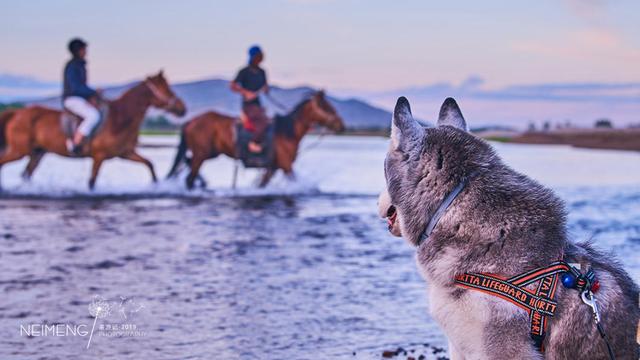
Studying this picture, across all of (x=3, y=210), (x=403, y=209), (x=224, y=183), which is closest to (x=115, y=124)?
(x=3, y=210)

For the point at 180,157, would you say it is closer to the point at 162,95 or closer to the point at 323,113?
the point at 162,95

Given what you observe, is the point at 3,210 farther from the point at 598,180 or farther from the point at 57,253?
the point at 598,180

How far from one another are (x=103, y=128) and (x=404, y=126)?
720 inches

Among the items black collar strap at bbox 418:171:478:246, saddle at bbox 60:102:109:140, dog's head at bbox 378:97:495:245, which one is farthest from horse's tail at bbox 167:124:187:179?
black collar strap at bbox 418:171:478:246

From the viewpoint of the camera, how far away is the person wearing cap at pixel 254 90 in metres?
20.9

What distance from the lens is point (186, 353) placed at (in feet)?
22.0

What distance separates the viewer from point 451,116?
3.98m

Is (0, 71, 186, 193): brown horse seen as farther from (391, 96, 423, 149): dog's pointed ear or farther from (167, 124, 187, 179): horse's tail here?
(391, 96, 423, 149): dog's pointed ear

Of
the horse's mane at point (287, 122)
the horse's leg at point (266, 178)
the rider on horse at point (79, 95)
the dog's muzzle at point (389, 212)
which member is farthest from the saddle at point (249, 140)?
the dog's muzzle at point (389, 212)

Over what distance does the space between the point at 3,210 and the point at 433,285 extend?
1636cm

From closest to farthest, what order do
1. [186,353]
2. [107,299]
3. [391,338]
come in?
[186,353] → [391,338] → [107,299]

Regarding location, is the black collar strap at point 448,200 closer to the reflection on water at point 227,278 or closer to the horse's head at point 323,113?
the reflection on water at point 227,278

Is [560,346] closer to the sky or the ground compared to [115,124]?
closer to the sky

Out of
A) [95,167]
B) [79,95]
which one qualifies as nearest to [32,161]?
[95,167]
